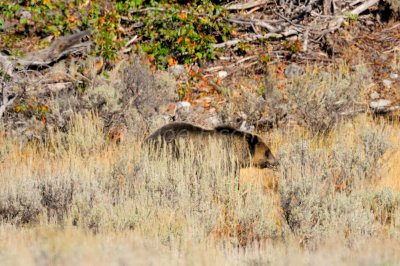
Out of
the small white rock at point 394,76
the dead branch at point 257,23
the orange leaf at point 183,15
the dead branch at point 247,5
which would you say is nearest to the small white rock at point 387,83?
the small white rock at point 394,76

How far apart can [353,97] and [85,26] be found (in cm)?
512

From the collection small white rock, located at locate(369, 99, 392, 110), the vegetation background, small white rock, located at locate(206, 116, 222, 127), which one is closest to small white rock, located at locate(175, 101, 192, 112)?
the vegetation background

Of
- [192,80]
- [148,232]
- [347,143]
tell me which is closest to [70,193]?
[148,232]

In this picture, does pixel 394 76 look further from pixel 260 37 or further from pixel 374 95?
pixel 260 37

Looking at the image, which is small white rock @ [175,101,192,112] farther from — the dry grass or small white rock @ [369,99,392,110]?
small white rock @ [369,99,392,110]

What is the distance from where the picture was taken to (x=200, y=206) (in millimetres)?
6266

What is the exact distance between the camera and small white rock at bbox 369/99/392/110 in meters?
9.99

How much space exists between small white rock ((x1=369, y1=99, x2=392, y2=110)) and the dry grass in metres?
1.67

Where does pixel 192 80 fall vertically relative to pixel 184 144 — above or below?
above

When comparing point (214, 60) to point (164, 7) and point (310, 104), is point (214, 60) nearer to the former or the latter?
point (164, 7)

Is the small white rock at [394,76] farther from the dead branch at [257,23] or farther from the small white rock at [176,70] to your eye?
the small white rock at [176,70]

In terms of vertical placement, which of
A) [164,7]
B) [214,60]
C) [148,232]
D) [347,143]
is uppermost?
[164,7]

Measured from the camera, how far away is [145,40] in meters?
11.8

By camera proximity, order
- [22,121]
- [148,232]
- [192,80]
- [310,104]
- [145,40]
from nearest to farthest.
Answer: [148,232]
[310,104]
[22,121]
[192,80]
[145,40]
